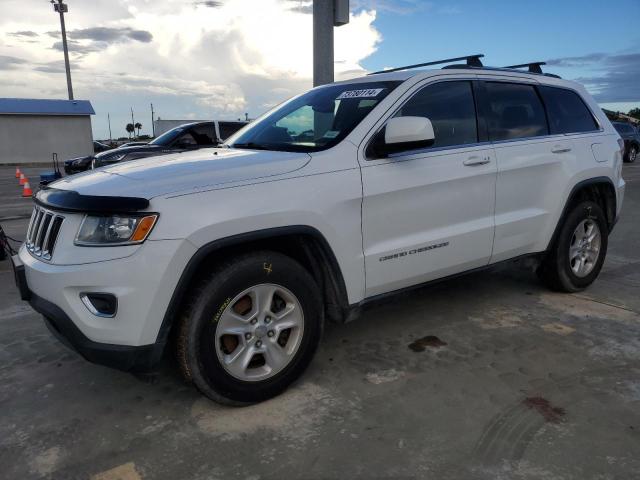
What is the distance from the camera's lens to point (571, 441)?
256 cm

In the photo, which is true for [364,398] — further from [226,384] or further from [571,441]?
[571,441]

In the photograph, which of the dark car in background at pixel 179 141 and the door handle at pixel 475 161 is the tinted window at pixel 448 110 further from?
the dark car in background at pixel 179 141

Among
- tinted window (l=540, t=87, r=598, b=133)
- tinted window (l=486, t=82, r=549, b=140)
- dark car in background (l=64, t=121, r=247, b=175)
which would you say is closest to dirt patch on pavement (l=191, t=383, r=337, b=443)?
tinted window (l=486, t=82, r=549, b=140)

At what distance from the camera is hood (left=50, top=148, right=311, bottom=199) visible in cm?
258

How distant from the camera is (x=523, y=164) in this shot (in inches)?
158

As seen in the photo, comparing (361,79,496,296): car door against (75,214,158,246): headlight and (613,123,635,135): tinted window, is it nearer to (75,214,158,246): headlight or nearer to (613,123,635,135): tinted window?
(75,214,158,246): headlight

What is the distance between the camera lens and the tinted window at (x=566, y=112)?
4430mm

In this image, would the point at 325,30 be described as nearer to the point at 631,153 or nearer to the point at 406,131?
the point at 406,131

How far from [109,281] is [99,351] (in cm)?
35

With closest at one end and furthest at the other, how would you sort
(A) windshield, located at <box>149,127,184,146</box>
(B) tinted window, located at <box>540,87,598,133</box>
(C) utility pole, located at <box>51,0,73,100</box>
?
1. (B) tinted window, located at <box>540,87,598,133</box>
2. (A) windshield, located at <box>149,127,184,146</box>
3. (C) utility pole, located at <box>51,0,73,100</box>

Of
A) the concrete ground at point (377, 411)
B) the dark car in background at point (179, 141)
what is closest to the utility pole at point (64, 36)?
the dark car in background at point (179, 141)

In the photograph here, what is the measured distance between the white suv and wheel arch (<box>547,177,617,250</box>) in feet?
0.14

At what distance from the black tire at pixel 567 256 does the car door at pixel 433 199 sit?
0.94m

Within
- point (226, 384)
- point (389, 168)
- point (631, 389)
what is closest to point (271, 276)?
point (226, 384)
